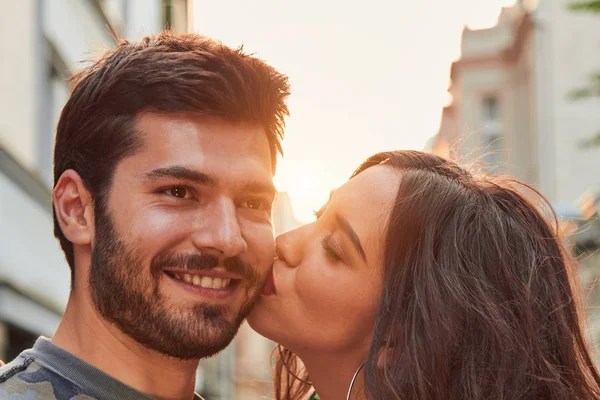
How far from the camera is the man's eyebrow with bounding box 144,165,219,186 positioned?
3.33 metres

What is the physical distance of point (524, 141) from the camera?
32.5 metres

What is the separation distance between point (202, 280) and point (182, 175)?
37 centimetres

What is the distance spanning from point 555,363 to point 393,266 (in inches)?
26.8

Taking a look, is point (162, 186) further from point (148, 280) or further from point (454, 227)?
point (454, 227)

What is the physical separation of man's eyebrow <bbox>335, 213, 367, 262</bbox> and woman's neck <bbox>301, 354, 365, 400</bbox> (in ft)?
1.41

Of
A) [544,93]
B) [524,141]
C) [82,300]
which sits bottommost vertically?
[524,141]

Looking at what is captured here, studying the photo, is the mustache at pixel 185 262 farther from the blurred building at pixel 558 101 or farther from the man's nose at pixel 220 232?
the blurred building at pixel 558 101

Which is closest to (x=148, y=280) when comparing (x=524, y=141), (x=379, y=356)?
(x=379, y=356)

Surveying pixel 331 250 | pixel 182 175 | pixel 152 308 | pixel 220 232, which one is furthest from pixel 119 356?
pixel 331 250

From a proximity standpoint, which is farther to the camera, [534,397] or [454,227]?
[454,227]

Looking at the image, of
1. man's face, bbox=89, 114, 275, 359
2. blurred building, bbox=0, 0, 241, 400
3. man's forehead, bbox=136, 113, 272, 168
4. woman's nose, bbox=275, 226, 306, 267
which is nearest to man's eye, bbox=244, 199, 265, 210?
man's face, bbox=89, 114, 275, 359

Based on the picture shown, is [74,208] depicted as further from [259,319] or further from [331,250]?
[331,250]

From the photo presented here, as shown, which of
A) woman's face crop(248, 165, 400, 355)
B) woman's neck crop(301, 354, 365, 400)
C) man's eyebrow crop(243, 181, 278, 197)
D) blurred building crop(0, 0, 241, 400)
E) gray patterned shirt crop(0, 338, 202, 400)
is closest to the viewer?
gray patterned shirt crop(0, 338, 202, 400)

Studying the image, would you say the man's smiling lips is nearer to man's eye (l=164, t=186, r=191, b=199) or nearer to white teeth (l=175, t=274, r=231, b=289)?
white teeth (l=175, t=274, r=231, b=289)
